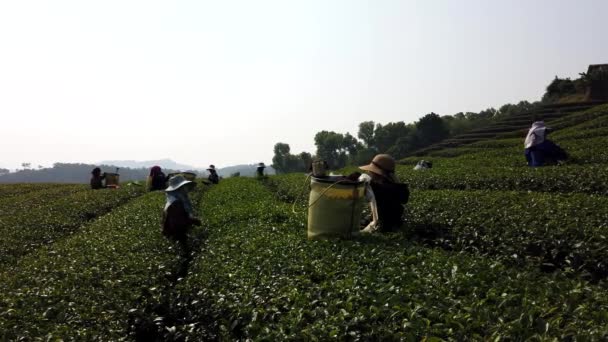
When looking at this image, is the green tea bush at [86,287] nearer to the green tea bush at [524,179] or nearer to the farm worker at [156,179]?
the green tea bush at [524,179]

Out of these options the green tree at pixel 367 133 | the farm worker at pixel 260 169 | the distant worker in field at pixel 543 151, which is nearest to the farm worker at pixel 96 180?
the farm worker at pixel 260 169

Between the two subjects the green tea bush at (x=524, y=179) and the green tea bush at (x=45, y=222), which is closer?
the green tea bush at (x=45, y=222)

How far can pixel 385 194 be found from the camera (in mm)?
8406

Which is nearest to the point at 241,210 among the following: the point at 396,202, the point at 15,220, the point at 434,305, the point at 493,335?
the point at 396,202

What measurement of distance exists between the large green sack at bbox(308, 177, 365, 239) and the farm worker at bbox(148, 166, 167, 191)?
1380 cm

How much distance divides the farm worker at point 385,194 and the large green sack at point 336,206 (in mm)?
1068

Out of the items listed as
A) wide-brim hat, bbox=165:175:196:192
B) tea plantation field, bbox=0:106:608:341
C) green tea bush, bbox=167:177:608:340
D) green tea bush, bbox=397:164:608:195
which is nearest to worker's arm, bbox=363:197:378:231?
tea plantation field, bbox=0:106:608:341

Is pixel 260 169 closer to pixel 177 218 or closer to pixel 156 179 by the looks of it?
pixel 156 179

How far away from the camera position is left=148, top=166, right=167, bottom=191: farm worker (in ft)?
63.6

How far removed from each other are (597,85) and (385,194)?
51758mm

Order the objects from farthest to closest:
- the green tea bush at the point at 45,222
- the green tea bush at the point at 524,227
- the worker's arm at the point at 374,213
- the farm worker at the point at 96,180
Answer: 1. the farm worker at the point at 96,180
2. the green tea bush at the point at 45,222
3. the worker's arm at the point at 374,213
4. the green tea bush at the point at 524,227

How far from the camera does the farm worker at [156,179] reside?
19.4 meters

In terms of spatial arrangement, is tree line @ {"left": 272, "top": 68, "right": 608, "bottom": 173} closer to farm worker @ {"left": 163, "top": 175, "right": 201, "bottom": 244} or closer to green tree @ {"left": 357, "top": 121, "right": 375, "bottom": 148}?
green tree @ {"left": 357, "top": 121, "right": 375, "bottom": 148}

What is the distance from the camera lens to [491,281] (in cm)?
449
